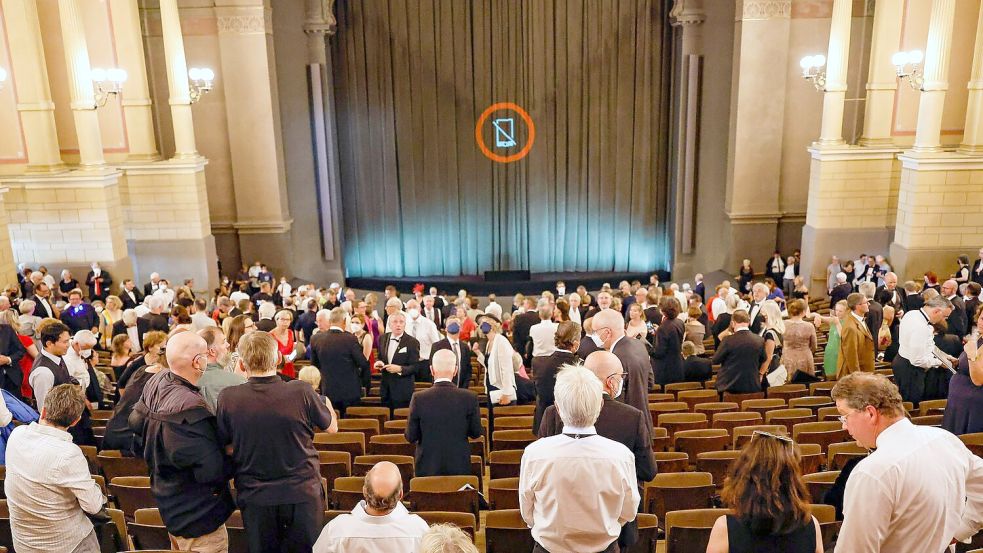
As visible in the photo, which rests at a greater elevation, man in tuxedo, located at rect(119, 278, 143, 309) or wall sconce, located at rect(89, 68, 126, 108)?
wall sconce, located at rect(89, 68, 126, 108)

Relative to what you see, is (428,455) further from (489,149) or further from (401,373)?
(489,149)

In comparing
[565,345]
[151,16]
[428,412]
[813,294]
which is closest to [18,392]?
[428,412]

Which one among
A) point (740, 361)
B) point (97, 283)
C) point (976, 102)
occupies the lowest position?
point (97, 283)

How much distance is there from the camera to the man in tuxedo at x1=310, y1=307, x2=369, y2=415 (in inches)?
258

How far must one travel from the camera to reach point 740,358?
696 cm

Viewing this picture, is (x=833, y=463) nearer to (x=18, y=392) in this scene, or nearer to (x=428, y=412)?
(x=428, y=412)

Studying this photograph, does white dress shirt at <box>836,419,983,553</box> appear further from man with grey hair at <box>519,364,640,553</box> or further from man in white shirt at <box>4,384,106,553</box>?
man in white shirt at <box>4,384,106,553</box>

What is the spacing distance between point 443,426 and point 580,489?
72.5 inches

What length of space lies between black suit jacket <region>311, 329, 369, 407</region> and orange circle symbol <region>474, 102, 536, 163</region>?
1194 centimetres

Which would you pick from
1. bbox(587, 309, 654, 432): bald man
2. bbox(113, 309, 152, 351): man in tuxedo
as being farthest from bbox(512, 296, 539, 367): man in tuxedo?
bbox(113, 309, 152, 351): man in tuxedo

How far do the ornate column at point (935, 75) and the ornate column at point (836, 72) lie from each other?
1406mm

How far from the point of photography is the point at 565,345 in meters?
5.24

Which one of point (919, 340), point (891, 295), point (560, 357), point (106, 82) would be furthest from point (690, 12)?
point (560, 357)

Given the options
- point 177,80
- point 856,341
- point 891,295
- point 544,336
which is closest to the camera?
point 856,341
